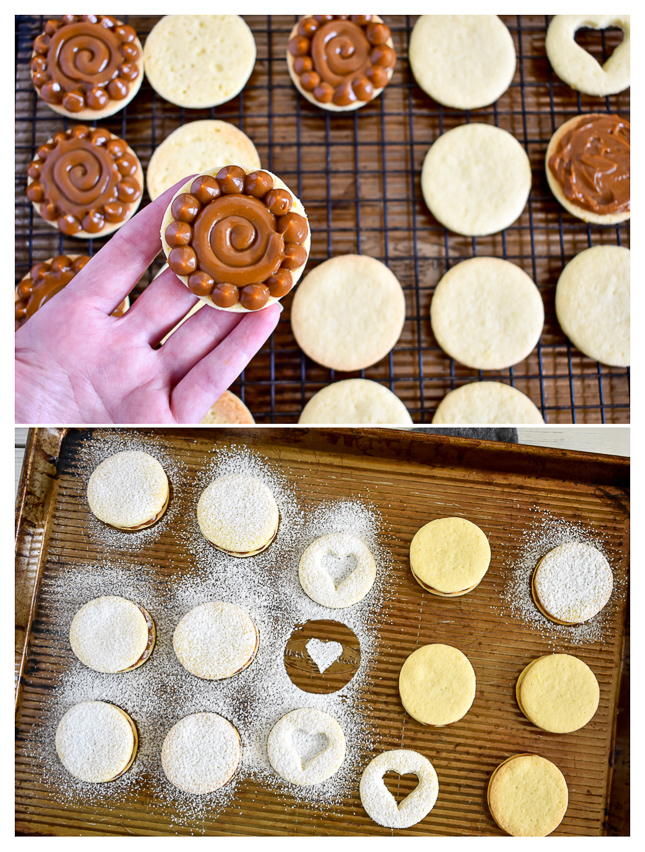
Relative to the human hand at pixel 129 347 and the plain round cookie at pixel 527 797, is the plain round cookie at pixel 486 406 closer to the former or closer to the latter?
the human hand at pixel 129 347

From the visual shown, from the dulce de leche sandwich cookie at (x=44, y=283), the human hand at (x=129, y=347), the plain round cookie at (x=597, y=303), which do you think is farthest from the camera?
the plain round cookie at (x=597, y=303)

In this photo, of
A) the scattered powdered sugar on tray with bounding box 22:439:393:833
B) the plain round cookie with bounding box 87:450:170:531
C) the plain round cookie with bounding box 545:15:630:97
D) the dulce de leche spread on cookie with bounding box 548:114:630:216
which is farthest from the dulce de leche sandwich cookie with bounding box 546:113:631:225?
the plain round cookie with bounding box 87:450:170:531

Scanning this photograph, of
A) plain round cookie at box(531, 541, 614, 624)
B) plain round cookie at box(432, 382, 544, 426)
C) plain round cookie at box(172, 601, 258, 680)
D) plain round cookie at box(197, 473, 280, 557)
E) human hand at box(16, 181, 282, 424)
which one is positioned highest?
human hand at box(16, 181, 282, 424)

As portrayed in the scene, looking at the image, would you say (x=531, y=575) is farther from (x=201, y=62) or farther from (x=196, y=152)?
(x=201, y=62)

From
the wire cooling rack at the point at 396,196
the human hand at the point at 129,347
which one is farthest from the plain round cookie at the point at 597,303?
the human hand at the point at 129,347

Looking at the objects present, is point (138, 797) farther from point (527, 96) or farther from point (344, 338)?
point (527, 96)

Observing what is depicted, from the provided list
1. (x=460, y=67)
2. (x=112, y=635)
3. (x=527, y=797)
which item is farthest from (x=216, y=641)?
(x=460, y=67)

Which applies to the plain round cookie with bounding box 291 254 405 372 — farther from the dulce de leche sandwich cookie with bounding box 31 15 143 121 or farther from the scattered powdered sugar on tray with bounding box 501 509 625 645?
the dulce de leche sandwich cookie with bounding box 31 15 143 121
